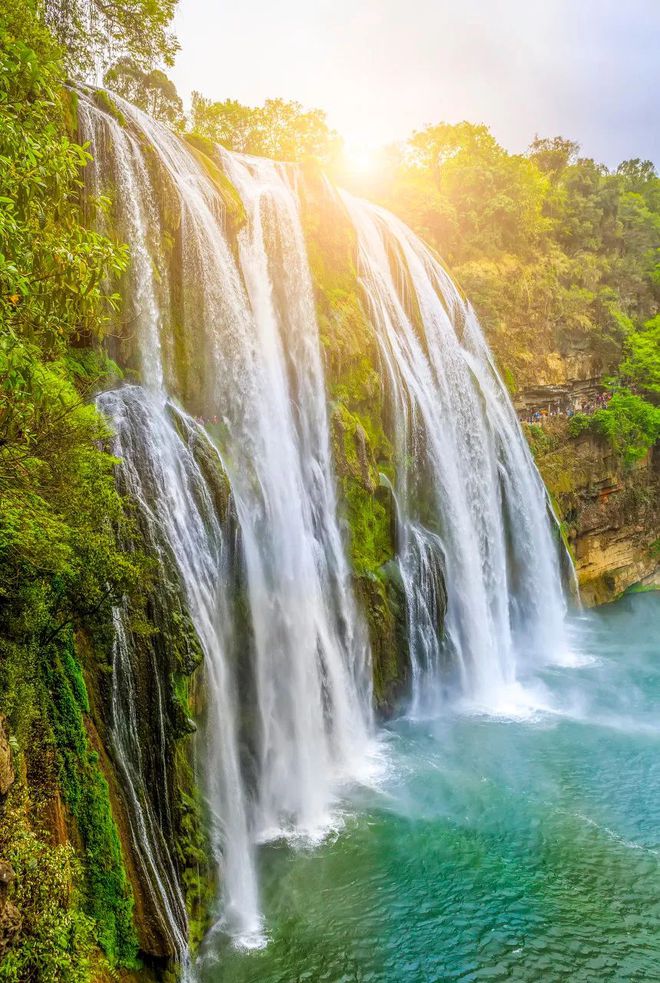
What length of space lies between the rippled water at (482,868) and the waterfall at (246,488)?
0.70m

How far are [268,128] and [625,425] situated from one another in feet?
78.5

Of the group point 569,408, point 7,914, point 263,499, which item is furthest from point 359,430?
point 569,408

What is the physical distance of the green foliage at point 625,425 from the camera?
25625mm

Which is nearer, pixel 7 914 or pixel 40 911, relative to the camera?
pixel 7 914

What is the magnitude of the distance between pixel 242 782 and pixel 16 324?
8.25 metres

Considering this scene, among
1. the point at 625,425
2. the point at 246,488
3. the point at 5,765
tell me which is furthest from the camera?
the point at 625,425

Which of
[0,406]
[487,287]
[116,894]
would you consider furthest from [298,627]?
[487,287]

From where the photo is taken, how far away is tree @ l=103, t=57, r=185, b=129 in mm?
22844

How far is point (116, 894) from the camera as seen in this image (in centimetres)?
610

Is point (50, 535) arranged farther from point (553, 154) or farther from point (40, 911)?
point (553, 154)

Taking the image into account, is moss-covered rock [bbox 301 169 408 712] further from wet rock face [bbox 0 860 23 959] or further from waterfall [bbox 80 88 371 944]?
wet rock face [bbox 0 860 23 959]

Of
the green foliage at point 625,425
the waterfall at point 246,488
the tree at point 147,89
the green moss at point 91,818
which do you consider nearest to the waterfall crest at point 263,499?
the waterfall at point 246,488

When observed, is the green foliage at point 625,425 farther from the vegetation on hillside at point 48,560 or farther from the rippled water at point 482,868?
the vegetation on hillside at point 48,560

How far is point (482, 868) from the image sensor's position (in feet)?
30.5
